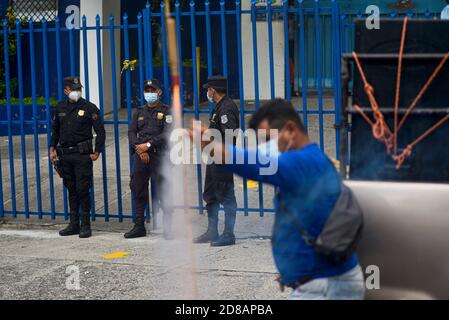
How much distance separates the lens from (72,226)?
9.59 m

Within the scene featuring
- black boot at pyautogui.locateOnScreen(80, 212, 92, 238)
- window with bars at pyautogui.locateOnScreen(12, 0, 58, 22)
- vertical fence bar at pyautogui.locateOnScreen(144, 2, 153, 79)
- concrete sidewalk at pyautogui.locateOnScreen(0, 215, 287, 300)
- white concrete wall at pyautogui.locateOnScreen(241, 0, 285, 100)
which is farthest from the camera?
window with bars at pyautogui.locateOnScreen(12, 0, 58, 22)

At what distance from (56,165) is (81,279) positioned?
224cm

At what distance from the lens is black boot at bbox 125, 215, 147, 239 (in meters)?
9.28

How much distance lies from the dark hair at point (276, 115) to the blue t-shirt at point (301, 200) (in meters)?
0.15

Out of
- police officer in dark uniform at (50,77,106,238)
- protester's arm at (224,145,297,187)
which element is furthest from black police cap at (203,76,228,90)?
protester's arm at (224,145,297,187)

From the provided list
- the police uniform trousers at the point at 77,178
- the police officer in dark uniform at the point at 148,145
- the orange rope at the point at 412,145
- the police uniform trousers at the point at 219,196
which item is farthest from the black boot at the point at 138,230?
the orange rope at the point at 412,145

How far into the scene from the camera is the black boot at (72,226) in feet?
31.4

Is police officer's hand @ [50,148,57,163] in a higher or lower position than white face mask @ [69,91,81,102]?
lower

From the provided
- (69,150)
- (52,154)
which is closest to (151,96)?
(69,150)

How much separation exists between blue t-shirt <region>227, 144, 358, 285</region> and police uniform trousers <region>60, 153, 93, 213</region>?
5366 millimetres

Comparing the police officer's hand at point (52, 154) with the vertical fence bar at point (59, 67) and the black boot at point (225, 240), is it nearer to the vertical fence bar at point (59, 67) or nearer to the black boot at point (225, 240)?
the vertical fence bar at point (59, 67)

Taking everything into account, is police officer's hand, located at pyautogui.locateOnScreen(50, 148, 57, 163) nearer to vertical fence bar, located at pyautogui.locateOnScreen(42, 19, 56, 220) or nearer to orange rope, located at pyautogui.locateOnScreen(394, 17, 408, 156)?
vertical fence bar, located at pyautogui.locateOnScreen(42, 19, 56, 220)

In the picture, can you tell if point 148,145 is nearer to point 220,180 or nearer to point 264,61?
point 220,180

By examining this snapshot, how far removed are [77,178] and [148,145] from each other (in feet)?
3.14
